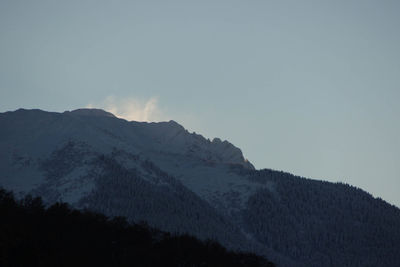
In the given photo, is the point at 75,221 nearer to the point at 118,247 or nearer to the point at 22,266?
the point at 118,247

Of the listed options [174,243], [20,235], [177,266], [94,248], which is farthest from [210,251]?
[20,235]

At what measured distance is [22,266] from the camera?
445 feet

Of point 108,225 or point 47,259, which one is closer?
point 47,259

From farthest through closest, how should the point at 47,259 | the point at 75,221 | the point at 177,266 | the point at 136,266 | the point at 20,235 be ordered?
the point at 75,221, the point at 177,266, the point at 136,266, the point at 20,235, the point at 47,259

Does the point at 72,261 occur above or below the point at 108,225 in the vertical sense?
below

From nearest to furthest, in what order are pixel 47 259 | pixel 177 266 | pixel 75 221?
pixel 47 259
pixel 177 266
pixel 75 221

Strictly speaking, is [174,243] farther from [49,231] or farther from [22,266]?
[22,266]

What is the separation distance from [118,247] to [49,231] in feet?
50.4

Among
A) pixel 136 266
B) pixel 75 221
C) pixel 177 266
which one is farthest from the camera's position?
pixel 75 221

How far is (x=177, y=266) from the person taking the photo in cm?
17662

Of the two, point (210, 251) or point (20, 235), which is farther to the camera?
point (210, 251)

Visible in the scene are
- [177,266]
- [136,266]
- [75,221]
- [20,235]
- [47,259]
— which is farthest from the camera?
[75,221]

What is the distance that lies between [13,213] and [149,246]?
1232 inches

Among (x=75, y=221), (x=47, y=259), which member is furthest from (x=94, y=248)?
(x=47, y=259)
